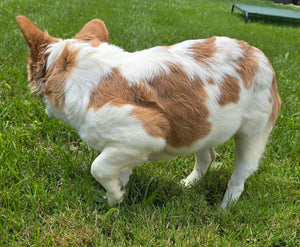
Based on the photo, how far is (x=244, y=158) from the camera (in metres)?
2.49

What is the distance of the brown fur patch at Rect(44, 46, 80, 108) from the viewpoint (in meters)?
2.10

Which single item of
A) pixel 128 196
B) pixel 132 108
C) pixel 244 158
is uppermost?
pixel 132 108

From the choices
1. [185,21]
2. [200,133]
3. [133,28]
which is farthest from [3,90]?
[185,21]

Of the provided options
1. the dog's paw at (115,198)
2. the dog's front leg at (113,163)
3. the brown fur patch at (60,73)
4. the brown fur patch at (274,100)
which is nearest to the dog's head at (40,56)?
the brown fur patch at (60,73)

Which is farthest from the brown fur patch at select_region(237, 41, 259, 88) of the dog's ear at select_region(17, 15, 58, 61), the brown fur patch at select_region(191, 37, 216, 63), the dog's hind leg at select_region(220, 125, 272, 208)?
the dog's ear at select_region(17, 15, 58, 61)

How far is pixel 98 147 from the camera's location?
211cm

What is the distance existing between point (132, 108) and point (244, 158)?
1026mm

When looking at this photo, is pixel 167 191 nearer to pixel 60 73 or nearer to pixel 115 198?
pixel 115 198

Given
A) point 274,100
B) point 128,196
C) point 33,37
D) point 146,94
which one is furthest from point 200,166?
point 33,37

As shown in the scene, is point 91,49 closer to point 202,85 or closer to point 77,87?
point 77,87

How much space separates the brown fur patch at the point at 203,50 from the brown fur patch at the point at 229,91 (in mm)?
206

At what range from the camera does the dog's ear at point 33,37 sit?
83.1 inches

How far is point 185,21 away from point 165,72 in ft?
23.3

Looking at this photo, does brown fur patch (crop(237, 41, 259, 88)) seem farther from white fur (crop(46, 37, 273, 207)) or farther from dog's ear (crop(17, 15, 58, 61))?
dog's ear (crop(17, 15, 58, 61))
